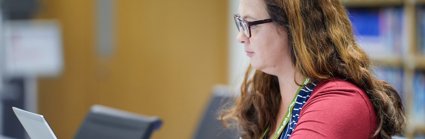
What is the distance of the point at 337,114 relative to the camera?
152 cm

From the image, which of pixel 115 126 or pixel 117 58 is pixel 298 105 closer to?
pixel 115 126

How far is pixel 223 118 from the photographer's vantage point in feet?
6.95

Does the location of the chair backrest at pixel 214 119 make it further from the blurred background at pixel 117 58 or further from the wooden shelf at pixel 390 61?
the blurred background at pixel 117 58

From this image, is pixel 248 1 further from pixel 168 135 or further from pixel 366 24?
pixel 168 135

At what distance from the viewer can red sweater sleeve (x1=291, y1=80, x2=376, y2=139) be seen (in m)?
1.51

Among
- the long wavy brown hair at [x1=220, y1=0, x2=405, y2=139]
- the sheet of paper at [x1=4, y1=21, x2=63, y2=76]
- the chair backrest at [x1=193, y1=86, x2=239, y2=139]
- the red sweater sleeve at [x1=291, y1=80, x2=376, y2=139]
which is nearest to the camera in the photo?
the red sweater sleeve at [x1=291, y1=80, x2=376, y2=139]

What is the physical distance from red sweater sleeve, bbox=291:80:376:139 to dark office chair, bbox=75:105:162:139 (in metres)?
0.58

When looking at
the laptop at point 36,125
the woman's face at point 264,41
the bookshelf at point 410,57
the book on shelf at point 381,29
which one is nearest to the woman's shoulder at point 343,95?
the woman's face at point 264,41

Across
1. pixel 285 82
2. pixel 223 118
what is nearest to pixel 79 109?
pixel 223 118

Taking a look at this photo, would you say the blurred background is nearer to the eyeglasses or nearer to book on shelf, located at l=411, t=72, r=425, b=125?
book on shelf, located at l=411, t=72, r=425, b=125

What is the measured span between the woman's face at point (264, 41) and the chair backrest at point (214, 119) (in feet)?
2.29

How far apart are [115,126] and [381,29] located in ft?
7.10

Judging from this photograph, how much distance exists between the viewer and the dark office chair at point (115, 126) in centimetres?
206

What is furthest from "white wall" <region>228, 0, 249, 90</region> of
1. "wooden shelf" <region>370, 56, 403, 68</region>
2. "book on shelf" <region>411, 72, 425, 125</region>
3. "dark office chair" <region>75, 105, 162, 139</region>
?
"dark office chair" <region>75, 105, 162, 139</region>
